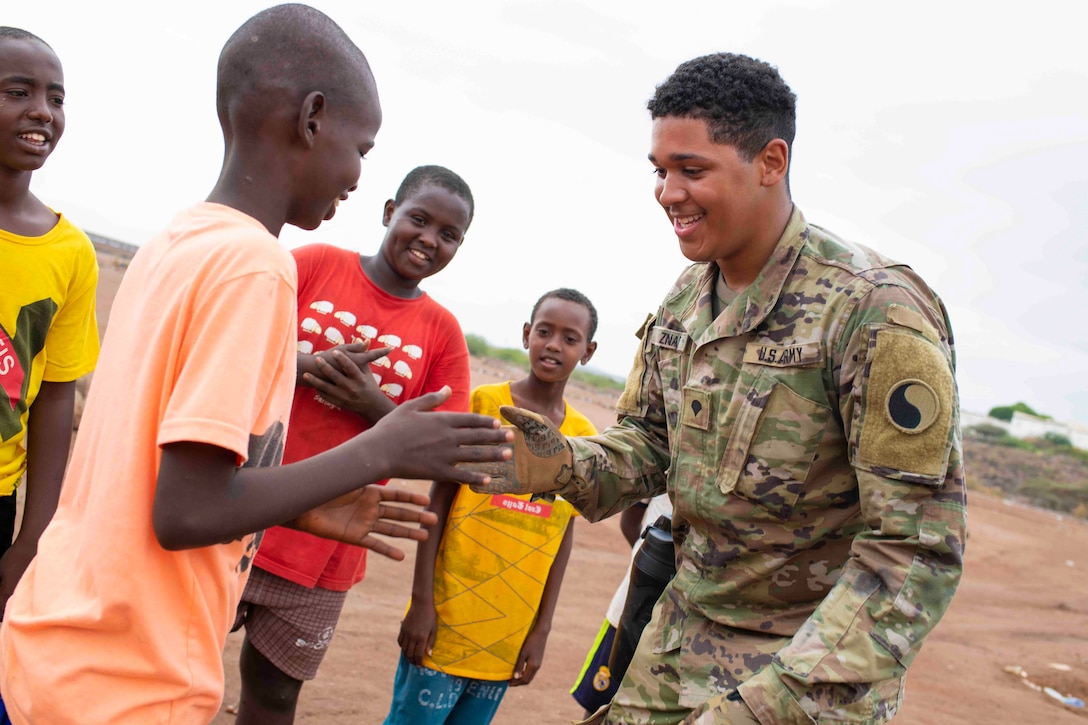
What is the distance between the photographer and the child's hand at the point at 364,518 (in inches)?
82.0

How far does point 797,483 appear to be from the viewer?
93.9 inches

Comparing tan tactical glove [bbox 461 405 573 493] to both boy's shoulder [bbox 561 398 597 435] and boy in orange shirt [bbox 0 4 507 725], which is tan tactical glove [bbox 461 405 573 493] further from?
boy's shoulder [bbox 561 398 597 435]

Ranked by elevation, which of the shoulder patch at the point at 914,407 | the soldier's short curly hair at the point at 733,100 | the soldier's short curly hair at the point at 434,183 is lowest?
the shoulder patch at the point at 914,407

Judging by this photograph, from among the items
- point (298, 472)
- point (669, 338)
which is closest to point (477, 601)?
point (669, 338)

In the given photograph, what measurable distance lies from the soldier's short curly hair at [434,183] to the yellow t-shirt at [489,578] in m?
1.23

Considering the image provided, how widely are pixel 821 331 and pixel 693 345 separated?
18.6 inches

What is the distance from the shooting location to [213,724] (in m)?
4.12

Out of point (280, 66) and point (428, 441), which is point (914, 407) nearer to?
point (428, 441)

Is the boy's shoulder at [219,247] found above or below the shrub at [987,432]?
above

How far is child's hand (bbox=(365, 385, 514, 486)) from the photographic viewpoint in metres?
1.79

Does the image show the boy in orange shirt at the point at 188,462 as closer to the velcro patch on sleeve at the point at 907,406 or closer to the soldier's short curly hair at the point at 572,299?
the velcro patch on sleeve at the point at 907,406

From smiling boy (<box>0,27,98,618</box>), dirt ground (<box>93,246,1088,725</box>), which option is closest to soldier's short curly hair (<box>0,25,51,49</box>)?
smiling boy (<box>0,27,98,618</box>)

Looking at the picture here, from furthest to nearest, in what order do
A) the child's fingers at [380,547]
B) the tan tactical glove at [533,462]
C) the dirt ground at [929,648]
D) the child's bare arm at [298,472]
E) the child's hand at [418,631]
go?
the dirt ground at [929,648] → the child's hand at [418,631] → the tan tactical glove at [533,462] → the child's fingers at [380,547] → the child's bare arm at [298,472]

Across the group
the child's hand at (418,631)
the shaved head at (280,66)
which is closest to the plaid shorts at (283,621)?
the child's hand at (418,631)
